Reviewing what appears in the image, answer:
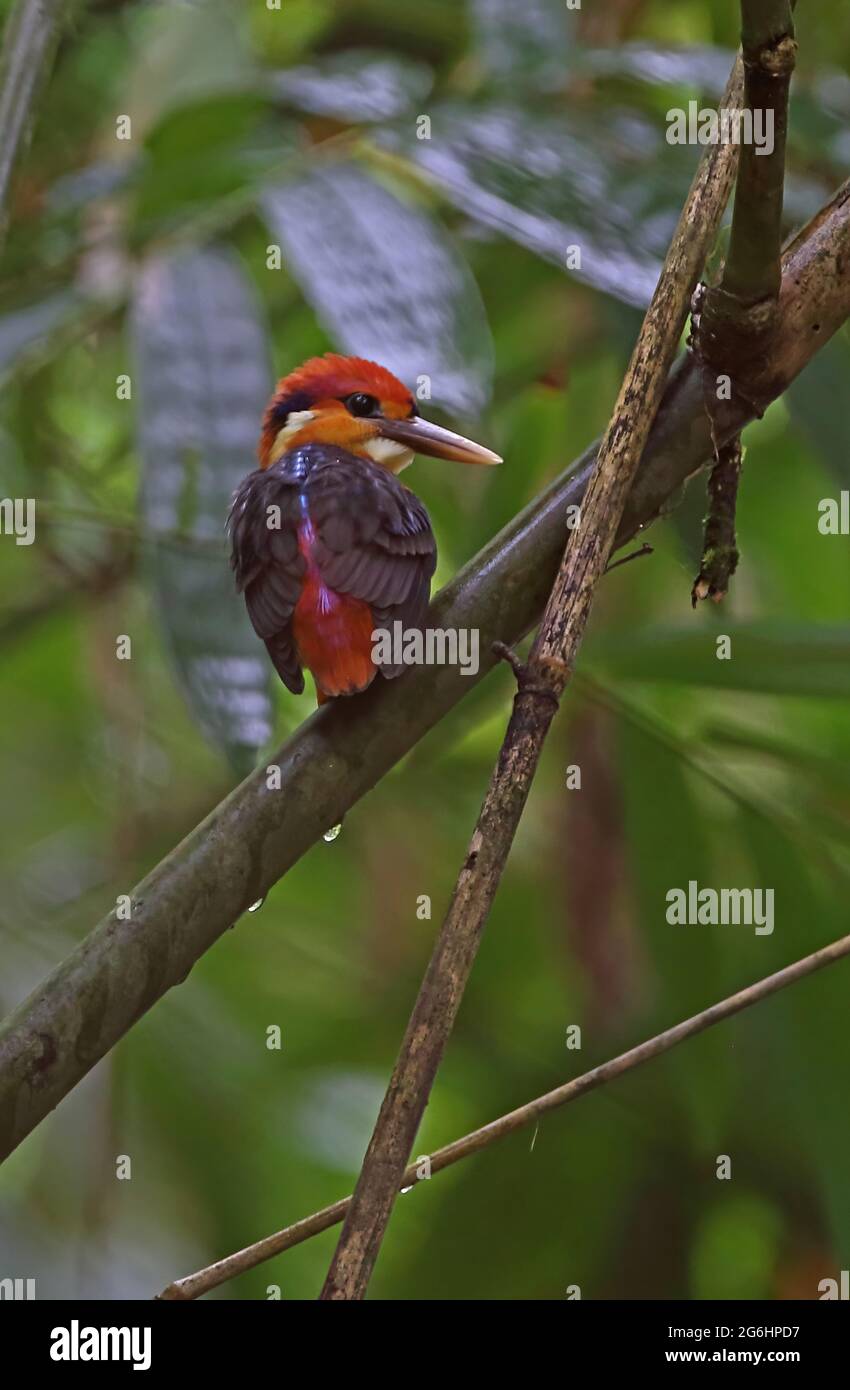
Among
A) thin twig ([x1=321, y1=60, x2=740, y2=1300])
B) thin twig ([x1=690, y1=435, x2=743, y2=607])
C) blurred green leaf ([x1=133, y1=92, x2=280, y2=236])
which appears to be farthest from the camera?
blurred green leaf ([x1=133, y1=92, x2=280, y2=236])

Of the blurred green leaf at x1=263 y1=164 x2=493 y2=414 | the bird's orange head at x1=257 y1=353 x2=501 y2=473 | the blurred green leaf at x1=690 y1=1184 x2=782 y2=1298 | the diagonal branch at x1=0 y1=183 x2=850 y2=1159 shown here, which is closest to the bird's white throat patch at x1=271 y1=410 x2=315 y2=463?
the bird's orange head at x1=257 y1=353 x2=501 y2=473

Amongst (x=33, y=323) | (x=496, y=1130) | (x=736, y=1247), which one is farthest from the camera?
(x=736, y=1247)

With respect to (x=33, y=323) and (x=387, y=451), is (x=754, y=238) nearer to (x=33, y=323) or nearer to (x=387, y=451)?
(x=387, y=451)

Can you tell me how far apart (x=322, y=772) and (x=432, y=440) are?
676mm

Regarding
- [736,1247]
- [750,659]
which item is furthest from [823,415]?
[736,1247]

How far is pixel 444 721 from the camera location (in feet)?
6.69

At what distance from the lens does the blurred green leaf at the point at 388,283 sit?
162 cm

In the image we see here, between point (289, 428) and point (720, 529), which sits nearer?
point (720, 529)

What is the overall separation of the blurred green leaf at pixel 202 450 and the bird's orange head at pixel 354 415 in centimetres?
9

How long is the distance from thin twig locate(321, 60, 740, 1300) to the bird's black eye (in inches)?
27.0

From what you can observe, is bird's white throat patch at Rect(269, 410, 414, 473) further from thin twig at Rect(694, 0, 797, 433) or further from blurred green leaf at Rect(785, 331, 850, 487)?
thin twig at Rect(694, 0, 797, 433)

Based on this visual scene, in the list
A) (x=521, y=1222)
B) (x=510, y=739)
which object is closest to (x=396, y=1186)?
(x=510, y=739)

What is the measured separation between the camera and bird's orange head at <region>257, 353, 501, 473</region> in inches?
69.0
